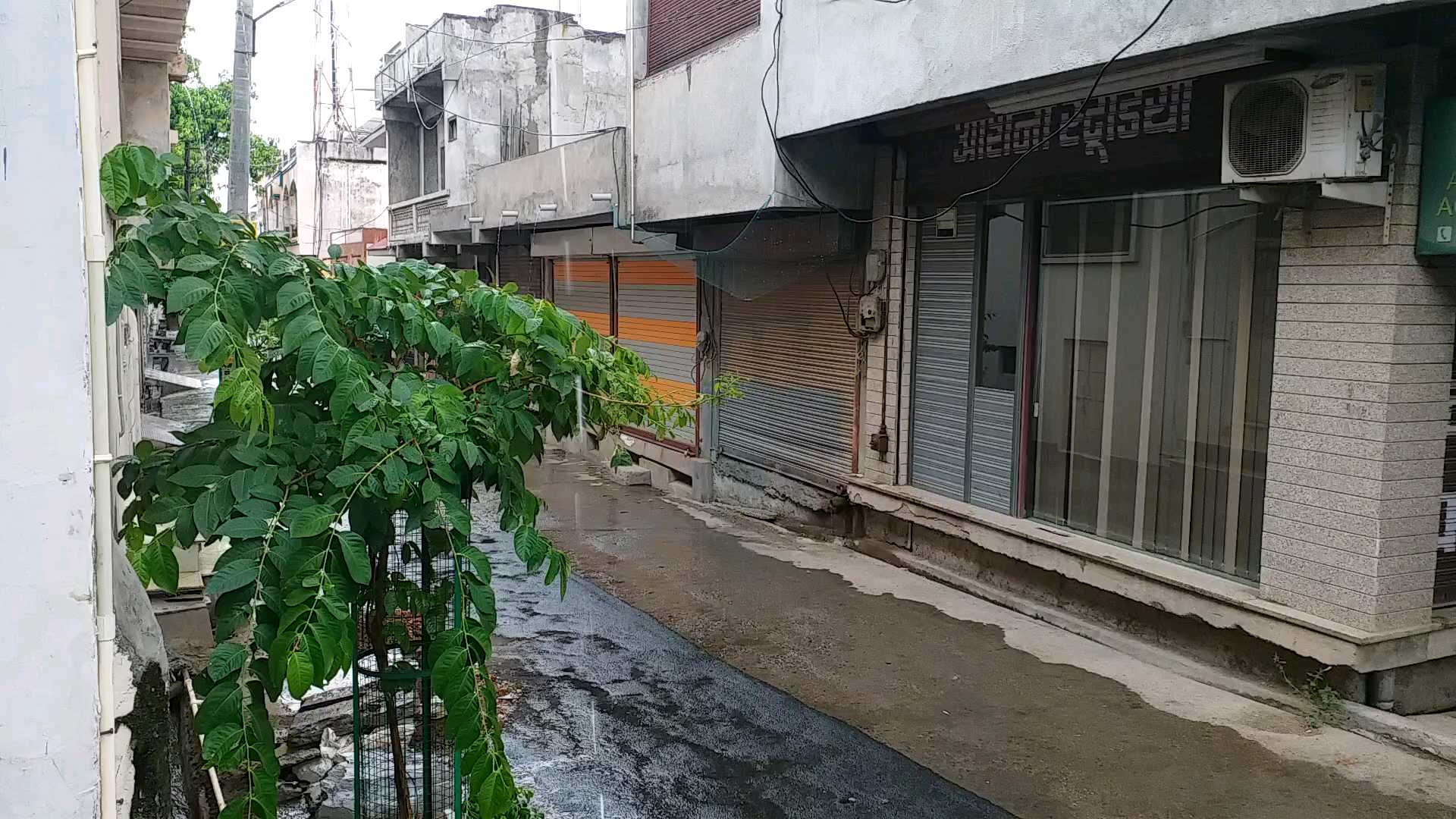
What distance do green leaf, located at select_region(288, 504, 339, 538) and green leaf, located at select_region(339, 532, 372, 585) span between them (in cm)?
6

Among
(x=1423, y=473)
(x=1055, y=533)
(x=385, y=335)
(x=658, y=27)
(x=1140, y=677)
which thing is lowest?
(x=1140, y=677)

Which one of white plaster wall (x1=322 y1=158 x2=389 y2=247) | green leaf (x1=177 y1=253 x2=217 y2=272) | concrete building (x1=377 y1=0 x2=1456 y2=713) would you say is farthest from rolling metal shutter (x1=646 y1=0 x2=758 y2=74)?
white plaster wall (x1=322 y1=158 x2=389 y2=247)

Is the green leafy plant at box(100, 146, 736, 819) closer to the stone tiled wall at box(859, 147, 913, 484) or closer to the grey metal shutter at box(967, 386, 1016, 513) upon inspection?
the grey metal shutter at box(967, 386, 1016, 513)

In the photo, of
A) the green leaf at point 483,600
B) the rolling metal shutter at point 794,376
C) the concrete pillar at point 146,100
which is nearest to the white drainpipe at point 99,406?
the green leaf at point 483,600

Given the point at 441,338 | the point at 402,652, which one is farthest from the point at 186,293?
the point at 402,652

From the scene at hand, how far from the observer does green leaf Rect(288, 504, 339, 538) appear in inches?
122

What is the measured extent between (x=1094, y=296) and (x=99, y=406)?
7560mm

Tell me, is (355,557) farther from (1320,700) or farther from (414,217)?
(414,217)

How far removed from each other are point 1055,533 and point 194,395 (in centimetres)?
1483

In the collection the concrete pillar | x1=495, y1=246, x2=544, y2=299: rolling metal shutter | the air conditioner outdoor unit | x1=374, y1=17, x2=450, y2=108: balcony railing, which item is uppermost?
x1=374, y1=17, x2=450, y2=108: balcony railing

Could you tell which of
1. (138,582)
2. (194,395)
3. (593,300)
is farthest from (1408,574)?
(194,395)

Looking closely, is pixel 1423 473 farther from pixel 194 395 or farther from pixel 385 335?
pixel 194 395

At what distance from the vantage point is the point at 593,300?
19.1 m

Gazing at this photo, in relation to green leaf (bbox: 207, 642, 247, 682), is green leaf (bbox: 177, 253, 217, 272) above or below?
above
